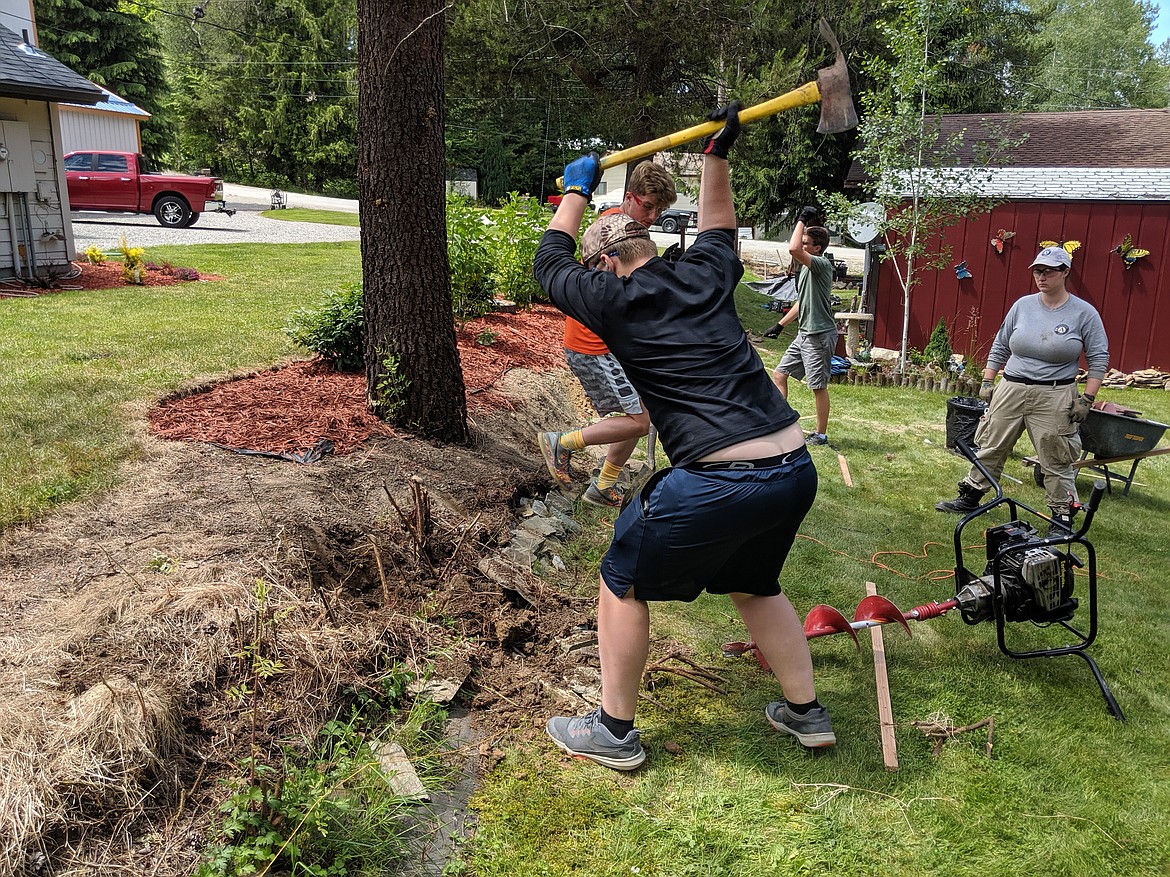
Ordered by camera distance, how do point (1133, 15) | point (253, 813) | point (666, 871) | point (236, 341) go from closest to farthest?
point (253, 813)
point (666, 871)
point (236, 341)
point (1133, 15)

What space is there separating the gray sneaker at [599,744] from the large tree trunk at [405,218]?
266 cm

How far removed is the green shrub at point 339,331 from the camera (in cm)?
620

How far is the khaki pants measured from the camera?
5766 mm

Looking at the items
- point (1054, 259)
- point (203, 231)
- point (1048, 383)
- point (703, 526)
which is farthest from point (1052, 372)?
point (203, 231)

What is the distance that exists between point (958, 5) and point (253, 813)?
13.9 m

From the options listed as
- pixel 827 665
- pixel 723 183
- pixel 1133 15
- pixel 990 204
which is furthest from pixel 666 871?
pixel 1133 15

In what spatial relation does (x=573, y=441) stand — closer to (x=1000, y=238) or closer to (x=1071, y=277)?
(x=1000, y=238)

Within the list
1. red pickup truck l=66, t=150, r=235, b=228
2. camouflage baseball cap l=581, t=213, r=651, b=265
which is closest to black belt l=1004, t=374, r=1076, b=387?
camouflage baseball cap l=581, t=213, r=651, b=265

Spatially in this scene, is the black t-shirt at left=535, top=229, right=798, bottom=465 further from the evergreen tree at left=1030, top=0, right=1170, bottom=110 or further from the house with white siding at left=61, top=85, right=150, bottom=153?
the evergreen tree at left=1030, top=0, right=1170, bottom=110

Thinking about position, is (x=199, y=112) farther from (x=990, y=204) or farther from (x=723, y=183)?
(x=723, y=183)

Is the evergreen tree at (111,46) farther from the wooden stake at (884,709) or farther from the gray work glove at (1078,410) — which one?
the wooden stake at (884,709)

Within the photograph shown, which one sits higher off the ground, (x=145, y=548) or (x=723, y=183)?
(x=723, y=183)

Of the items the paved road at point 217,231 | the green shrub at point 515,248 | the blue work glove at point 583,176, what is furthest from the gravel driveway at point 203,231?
the blue work glove at point 583,176

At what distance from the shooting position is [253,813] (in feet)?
8.17
